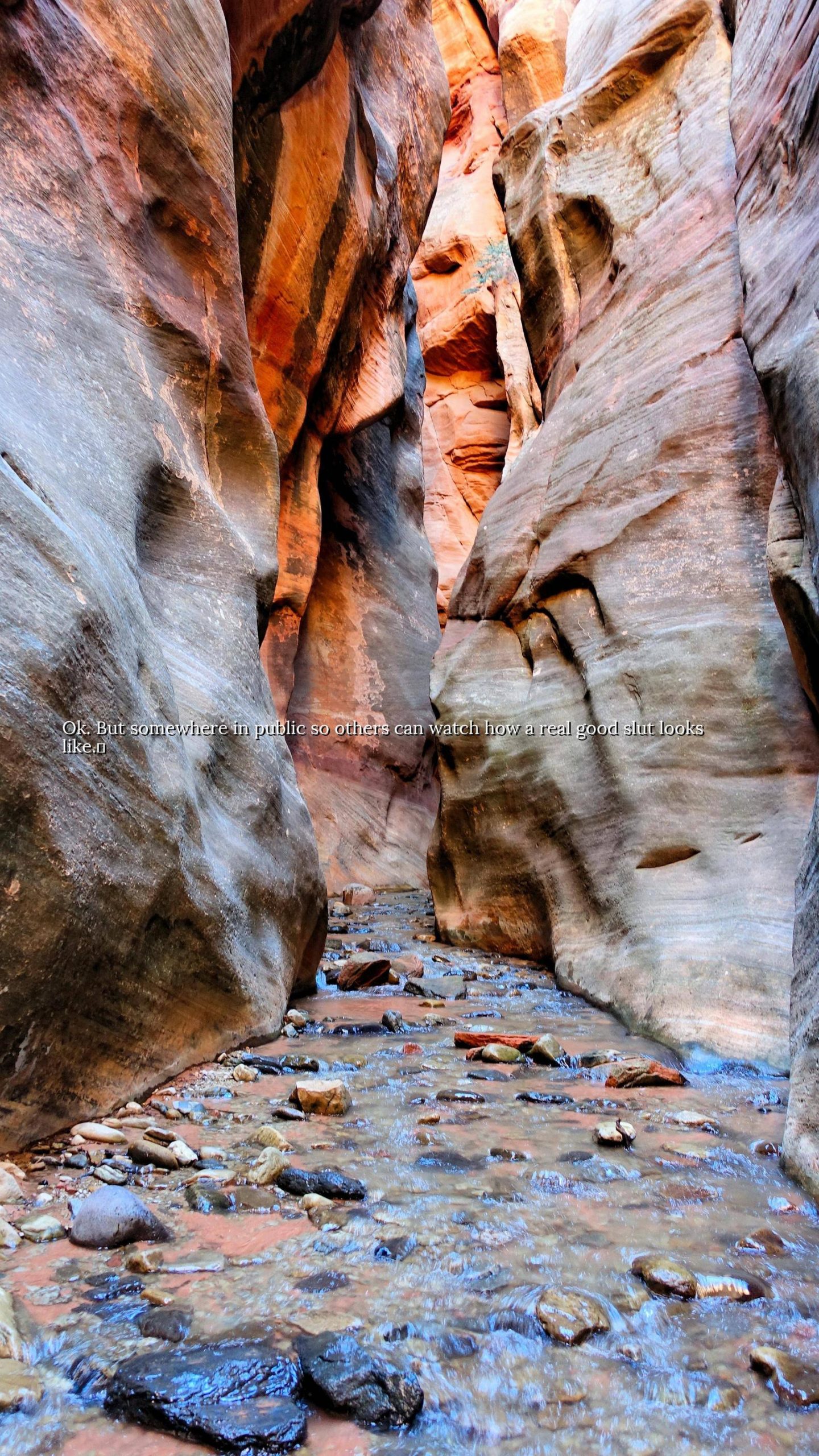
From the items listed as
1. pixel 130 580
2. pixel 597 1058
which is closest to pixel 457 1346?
pixel 597 1058

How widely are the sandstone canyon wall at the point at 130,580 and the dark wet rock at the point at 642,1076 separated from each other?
67.5 inches

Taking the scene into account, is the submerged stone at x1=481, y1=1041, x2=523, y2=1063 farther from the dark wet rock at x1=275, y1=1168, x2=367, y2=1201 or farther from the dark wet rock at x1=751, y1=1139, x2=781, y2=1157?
the dark wet rock at x1=275, y1=1168, x2=367, y2=1201

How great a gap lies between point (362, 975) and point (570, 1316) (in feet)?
14.2

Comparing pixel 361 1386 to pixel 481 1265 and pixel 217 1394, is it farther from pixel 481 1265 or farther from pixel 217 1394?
pixel 481 1265

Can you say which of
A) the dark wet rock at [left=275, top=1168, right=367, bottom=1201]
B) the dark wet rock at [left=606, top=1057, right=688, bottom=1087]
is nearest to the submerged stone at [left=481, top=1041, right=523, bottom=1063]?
the dark wet rock at [left=606, top=1057, right=688, bottom=1087]

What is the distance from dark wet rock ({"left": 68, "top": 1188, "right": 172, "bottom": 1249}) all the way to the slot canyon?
13 mm

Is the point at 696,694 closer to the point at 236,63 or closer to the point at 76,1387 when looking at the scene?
the point at 76,1387

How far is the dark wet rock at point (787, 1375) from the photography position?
5.40 ft

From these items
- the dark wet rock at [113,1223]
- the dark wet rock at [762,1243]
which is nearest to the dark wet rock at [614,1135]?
the dark wet rock at [762,1243]

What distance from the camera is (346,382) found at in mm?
13016

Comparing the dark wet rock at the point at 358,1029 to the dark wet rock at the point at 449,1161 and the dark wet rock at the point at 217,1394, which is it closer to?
the dark wet rock at the point at 449,1161

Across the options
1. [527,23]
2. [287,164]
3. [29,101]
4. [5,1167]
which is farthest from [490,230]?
[5,1167]

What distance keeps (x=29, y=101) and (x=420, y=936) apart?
731 cm

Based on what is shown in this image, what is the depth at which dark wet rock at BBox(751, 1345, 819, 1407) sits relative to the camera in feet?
5.40
